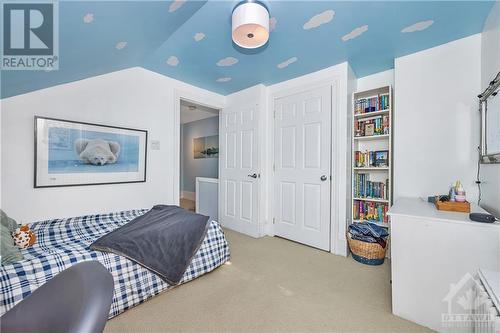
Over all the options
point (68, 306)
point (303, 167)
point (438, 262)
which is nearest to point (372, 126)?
point (303, 167)

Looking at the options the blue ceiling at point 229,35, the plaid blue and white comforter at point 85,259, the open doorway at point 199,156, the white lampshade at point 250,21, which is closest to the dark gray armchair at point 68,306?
the plaid blue and white comforter at point 85,259

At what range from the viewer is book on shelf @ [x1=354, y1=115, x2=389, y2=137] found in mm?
2428

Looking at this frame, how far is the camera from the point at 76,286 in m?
0.57

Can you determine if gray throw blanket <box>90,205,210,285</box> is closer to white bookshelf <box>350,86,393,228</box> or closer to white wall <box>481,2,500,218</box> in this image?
white bookshelf <box>350,86,393,228</box>

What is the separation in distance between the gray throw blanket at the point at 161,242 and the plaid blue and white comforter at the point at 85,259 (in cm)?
6

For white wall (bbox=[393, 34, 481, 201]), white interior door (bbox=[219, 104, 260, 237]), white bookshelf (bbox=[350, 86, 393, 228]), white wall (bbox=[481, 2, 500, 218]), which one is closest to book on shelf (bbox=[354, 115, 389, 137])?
white bookshelf (bbox=[350, 86, 393, 228])

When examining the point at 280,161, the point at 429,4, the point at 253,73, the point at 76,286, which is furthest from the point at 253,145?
the point at 76,286

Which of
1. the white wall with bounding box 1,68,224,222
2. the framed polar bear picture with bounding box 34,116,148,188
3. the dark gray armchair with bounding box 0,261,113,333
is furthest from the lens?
the framed polar bear picture with bounding box 34,116,148,188

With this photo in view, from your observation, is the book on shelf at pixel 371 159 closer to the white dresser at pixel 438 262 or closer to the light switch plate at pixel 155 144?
the white dresser at pixel 438 262

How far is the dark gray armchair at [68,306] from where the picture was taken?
48 cm

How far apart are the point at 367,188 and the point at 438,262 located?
51.6 inches

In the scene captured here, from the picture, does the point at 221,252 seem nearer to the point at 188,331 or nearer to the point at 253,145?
the point at 188,331

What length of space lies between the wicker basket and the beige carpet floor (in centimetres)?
7

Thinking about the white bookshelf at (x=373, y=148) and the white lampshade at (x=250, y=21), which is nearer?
the white lampshade at (x=250, y=21)
